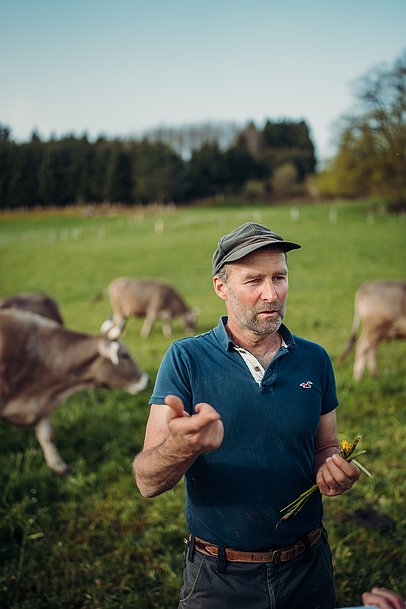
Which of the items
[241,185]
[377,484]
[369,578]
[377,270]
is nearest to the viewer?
[369,578]

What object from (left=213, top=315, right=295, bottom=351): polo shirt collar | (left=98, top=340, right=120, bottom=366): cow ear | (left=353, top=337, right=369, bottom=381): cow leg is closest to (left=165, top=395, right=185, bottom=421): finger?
(left=213, top=315, right=295, bottom=351): polo shirt collar

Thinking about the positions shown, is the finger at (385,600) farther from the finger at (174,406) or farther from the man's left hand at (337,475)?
the finger at (174,406)

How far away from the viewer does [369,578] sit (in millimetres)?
3736

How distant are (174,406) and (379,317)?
27.3ft

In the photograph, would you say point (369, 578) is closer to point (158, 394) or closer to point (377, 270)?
point (158, 394)

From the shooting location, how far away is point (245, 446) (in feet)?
7.33

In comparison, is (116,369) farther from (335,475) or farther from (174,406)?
(174,406)

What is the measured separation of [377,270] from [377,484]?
1845cm

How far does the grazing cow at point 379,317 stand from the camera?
353 inches

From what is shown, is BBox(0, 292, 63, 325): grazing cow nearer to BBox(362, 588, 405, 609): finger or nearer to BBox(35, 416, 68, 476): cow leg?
BBox(35, 416, 68, 476): cow leg

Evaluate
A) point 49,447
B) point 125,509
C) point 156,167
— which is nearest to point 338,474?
point 125,509

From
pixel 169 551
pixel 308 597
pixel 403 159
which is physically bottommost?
pixel 169 551

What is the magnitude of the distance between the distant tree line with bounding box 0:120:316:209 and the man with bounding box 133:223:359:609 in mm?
5361

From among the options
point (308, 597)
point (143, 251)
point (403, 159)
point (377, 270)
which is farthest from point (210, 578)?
point (403, 159)
